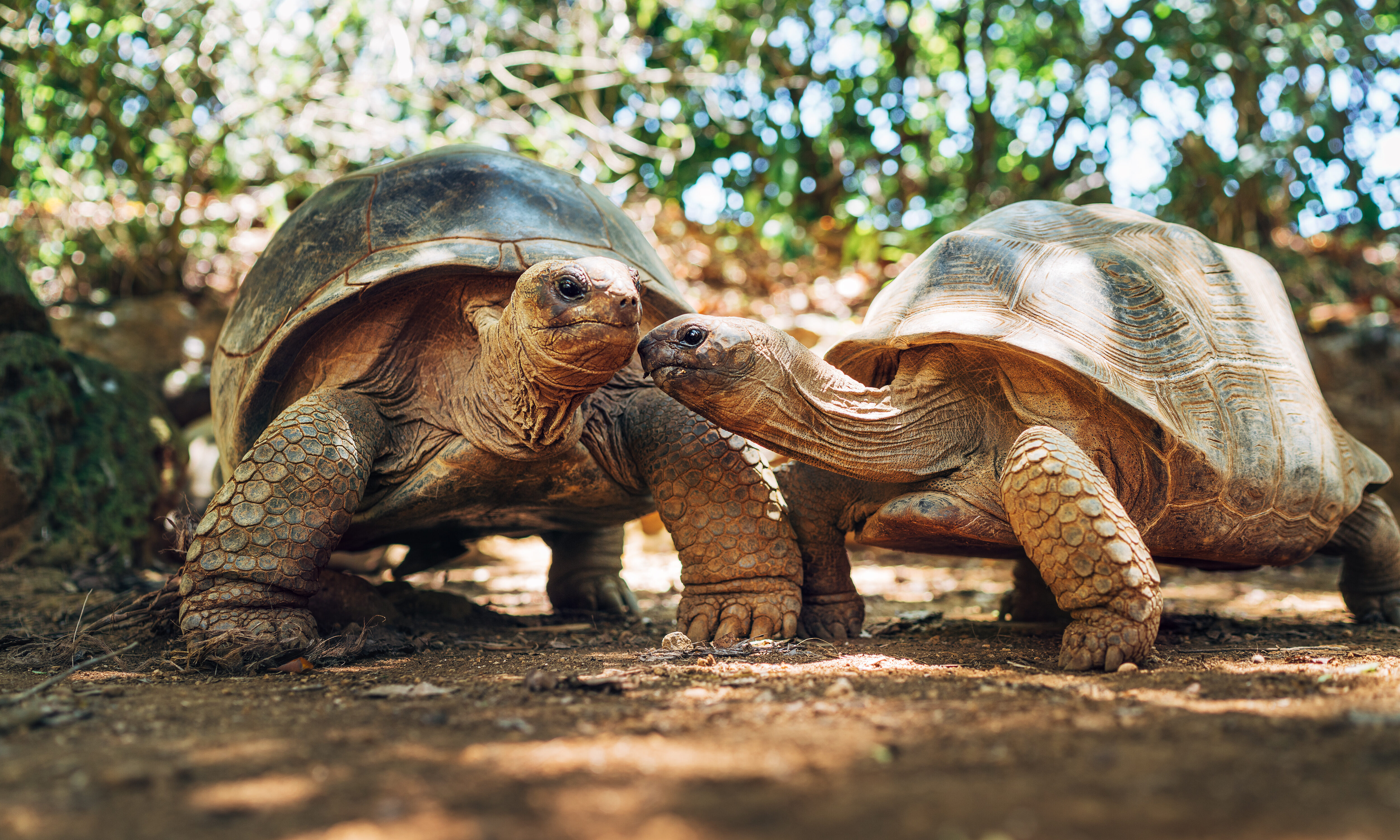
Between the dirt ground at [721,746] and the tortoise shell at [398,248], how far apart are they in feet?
3.64

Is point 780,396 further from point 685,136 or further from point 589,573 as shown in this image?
point 685,136

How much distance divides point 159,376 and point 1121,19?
7979 mm

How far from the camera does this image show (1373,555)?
12.3 feet

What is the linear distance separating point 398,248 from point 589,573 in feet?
5.94

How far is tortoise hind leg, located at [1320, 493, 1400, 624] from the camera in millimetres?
3719

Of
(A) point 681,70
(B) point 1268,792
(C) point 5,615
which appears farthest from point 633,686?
(A) point 681,70

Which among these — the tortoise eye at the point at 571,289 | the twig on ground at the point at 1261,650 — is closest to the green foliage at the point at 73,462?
the tortoise eye at the point at 571,289

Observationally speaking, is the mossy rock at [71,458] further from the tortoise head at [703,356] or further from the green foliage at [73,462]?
the tortoise head at [703,356]

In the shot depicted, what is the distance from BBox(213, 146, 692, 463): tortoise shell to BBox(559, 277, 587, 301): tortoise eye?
1.85 ft

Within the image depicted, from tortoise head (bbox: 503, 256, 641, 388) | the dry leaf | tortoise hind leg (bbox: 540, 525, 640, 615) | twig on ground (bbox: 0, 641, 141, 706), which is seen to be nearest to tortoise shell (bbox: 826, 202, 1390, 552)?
tortoise head (bbox: 503, 256, 641, 388)

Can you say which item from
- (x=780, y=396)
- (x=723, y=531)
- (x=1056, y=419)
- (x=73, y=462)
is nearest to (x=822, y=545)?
(x=723, y=531)

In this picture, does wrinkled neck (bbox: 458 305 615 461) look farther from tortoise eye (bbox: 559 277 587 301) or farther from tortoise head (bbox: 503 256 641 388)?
tortoise eye (bbox: 559 277 587 301)

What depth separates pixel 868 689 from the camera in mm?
2217

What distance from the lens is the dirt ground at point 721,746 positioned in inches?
51.0
